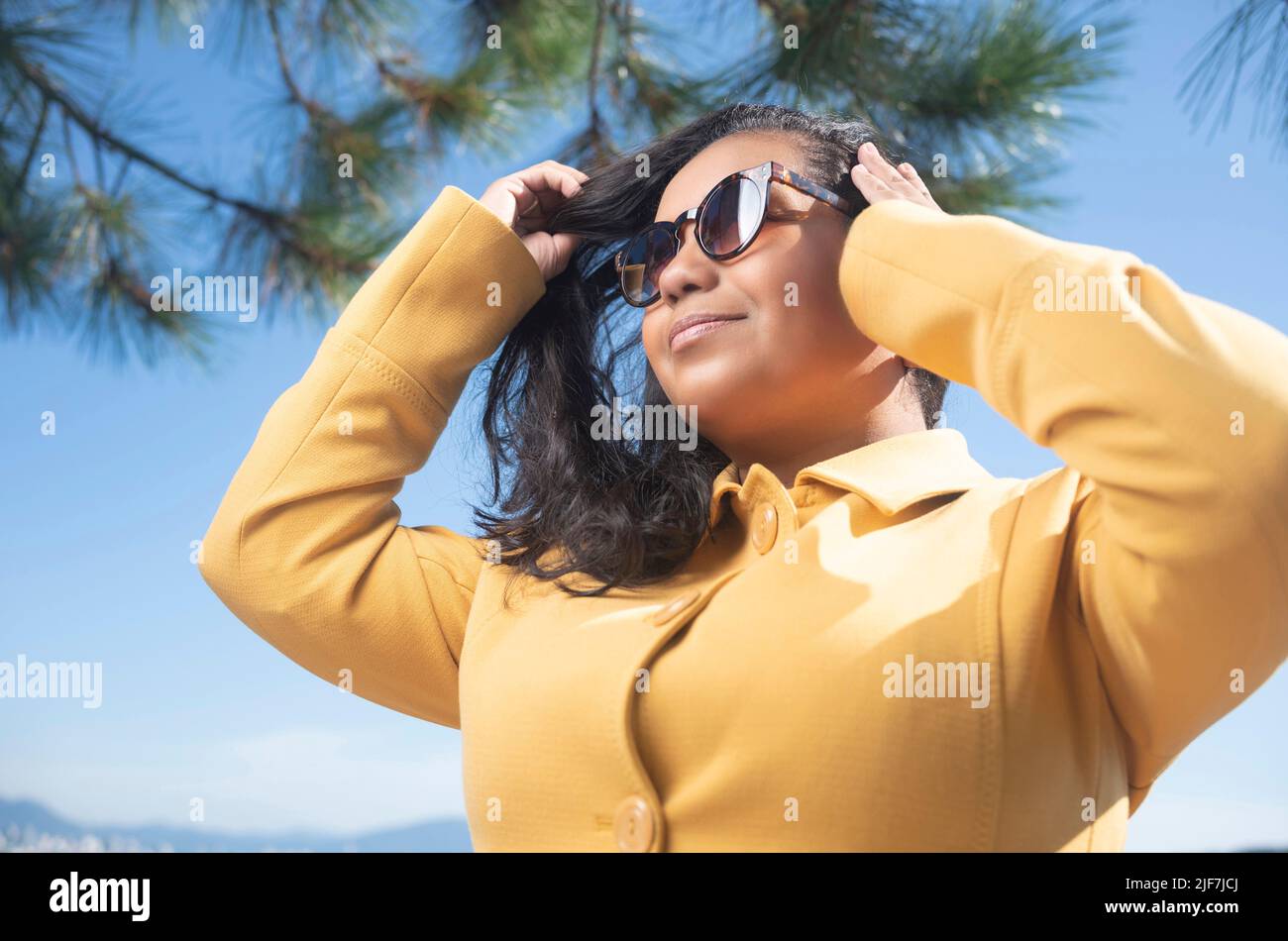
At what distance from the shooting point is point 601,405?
1.33m

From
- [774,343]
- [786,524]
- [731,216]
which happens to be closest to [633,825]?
[786,524]

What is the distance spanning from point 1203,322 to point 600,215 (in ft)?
2.28

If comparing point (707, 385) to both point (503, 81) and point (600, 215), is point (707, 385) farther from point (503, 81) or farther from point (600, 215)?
point (503, 81)

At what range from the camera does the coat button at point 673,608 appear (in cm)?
96

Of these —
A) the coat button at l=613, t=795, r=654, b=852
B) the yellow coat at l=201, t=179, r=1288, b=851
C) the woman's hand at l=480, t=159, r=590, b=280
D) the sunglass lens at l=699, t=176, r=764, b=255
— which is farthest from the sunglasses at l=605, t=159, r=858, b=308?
the coat button at l=613, t=795, r=654, b=852

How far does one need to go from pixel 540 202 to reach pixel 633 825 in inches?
29.3

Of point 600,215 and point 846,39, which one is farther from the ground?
point 846,39

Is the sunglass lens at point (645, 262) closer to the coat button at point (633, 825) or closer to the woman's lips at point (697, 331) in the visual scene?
the woman's lips at point (697, 331)

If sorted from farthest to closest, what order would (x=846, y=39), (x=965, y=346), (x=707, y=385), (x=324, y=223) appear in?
(x=324, y=223) < (x=846, y=39) < (x=707, y=385) < (x=965, y=346)

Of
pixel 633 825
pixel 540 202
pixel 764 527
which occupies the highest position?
pixel 540 202

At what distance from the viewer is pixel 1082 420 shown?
2.69ft

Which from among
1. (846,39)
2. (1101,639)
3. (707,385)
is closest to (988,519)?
(1101,639)

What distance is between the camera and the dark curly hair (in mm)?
1110

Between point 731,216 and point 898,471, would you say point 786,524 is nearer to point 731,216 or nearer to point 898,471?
point 898,471
